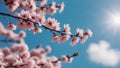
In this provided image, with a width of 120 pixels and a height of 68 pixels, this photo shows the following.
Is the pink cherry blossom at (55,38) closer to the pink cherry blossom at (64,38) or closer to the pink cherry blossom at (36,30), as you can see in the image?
the pink cherry blossom at (64,38)

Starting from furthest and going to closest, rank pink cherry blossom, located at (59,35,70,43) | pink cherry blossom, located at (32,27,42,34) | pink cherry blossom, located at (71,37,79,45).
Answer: pink cherry blossom, located at (71,37,79,45) < pink cherry blossom, located at (32,27,42,34) < pink cherry blossom, located at (59,35,70,43)

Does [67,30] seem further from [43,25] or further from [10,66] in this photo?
[10,66]

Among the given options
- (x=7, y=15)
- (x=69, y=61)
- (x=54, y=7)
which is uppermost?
(x=54, y=7)

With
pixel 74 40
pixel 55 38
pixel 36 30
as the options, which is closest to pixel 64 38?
pixel 55 38

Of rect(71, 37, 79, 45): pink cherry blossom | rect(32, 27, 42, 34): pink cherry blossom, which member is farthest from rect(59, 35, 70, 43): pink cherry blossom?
rect(32, 27, 42, 34): pink cherry blossom

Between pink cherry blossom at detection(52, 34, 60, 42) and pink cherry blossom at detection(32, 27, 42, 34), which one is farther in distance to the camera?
pink cherry blossom at detection(32, 27, 42, 34)

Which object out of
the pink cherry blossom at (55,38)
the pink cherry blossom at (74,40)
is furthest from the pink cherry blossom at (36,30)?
the pink cherry blossom at (74,40)

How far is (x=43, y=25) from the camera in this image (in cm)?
1060

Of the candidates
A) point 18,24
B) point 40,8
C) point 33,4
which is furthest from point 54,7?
point 18,24

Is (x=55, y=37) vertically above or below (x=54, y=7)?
below

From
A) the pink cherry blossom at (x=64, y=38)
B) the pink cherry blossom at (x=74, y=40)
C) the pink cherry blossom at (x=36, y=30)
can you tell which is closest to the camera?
the pink cherry blossom at (x=64, y=38)

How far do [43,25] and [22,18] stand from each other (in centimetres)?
62

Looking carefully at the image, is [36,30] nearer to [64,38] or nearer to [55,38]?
[55,38]

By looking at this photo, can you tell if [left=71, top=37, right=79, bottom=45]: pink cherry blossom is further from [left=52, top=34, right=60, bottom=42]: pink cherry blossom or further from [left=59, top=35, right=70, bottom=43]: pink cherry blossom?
[left=52, top=34, right=60, bottom=42]: pink cherry blossom
